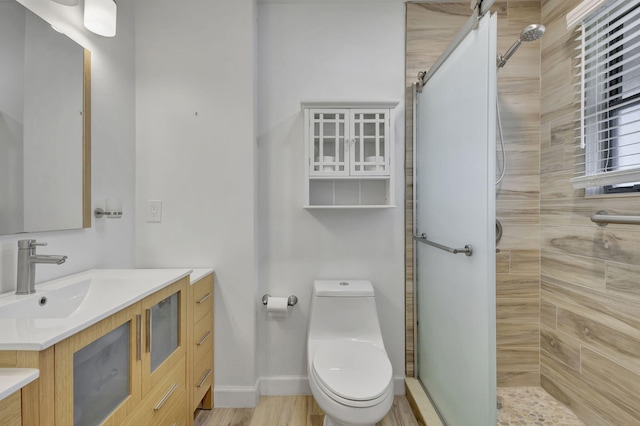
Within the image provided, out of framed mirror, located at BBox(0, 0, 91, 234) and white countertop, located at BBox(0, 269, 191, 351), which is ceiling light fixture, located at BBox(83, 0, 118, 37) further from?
white countertop, located at BBox(0, 269, 191, 351)

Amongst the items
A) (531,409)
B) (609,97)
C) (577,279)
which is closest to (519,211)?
(577,279)

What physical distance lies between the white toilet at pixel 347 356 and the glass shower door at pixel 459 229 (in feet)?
1.03

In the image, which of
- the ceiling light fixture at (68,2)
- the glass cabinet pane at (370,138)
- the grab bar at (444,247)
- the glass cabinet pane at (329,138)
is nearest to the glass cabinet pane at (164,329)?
the glass cabinet pane at (329,138)

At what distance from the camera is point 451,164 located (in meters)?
1.46

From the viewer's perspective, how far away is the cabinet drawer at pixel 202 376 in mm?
1583

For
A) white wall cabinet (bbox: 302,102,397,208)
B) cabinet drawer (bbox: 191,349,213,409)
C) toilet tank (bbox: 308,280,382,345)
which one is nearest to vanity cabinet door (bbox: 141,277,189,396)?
cabinet drawer (bbox: 191,349,213,409)

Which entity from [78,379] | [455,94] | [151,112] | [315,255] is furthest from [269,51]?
[78,379]

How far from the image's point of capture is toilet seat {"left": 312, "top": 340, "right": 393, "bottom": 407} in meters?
1.29

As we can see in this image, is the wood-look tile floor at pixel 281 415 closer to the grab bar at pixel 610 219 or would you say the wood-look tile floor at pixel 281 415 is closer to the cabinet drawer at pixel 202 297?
the cabinet drawer at pixel 202 297

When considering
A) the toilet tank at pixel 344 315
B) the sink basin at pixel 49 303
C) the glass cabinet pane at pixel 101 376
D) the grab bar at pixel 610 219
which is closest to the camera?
the glass cabinet pane at pixel 101 376

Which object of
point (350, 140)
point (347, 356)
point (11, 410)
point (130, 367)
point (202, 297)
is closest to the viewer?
point (11, 410)

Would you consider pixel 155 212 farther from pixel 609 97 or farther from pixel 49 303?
pixel 609 97

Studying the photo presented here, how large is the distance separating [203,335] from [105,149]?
1125mm

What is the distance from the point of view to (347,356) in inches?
62.4
